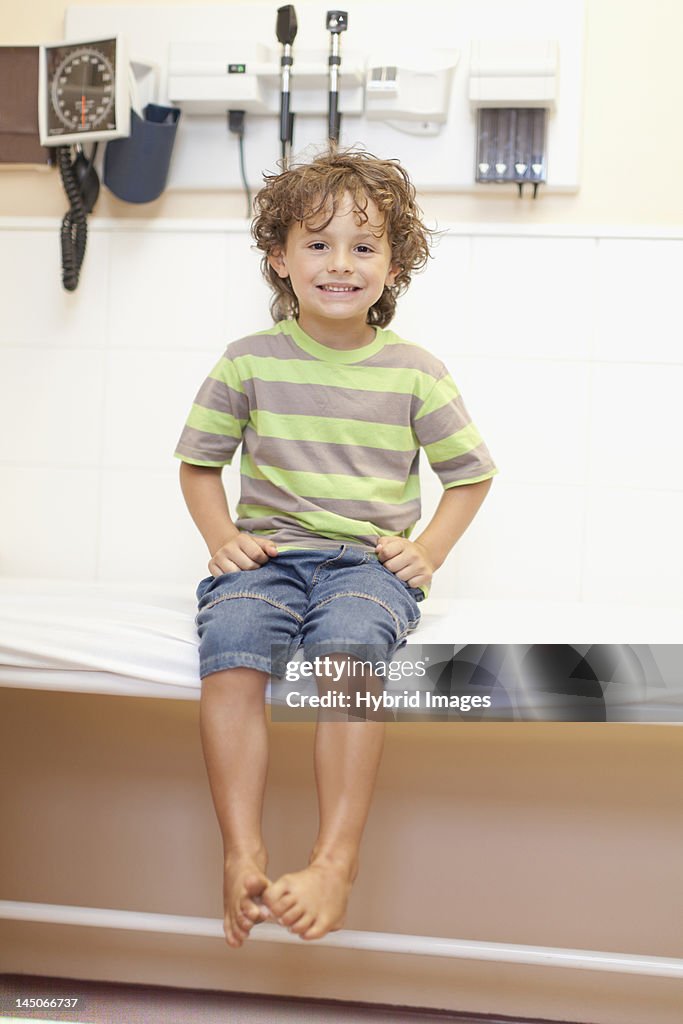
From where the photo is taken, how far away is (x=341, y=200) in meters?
1.32

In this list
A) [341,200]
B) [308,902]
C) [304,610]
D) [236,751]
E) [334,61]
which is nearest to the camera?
[308,902]

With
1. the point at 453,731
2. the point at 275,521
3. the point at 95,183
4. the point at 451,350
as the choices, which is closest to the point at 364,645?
the point at 275,521

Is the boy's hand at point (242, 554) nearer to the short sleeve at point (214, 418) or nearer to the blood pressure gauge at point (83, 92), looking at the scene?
the short sleeve at point (214, 418)

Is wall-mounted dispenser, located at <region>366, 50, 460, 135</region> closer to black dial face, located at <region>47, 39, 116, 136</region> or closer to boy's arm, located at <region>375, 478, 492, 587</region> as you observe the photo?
black dial face, located at <region>47, 39, 116, 136</region>

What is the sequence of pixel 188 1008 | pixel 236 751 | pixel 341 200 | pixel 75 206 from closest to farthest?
pixel 236 751 → pixel 341 200 → pixel 188 1008 → pixel 75 206

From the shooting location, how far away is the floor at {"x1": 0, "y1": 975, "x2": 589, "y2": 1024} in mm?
1503

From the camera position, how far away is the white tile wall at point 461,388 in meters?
1.71

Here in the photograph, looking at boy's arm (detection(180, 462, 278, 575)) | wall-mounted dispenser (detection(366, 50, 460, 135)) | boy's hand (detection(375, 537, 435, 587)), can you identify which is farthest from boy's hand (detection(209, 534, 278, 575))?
wall-mounted dispenser (detection(366, 50, 460, 135))

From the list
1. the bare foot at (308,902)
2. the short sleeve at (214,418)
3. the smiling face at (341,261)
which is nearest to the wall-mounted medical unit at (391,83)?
the smiling face at (341,261)

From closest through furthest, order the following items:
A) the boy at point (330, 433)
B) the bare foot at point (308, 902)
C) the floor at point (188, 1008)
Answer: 1. the bare foot at point (308, 902)
2. the boy at point (330, 433)
3. the floor at point (188, 1008)

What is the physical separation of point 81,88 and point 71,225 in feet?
0.73

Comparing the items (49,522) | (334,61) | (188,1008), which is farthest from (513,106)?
(188,1008)

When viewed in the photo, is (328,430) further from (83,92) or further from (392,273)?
(83,92)

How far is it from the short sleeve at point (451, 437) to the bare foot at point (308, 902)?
0.59 m
